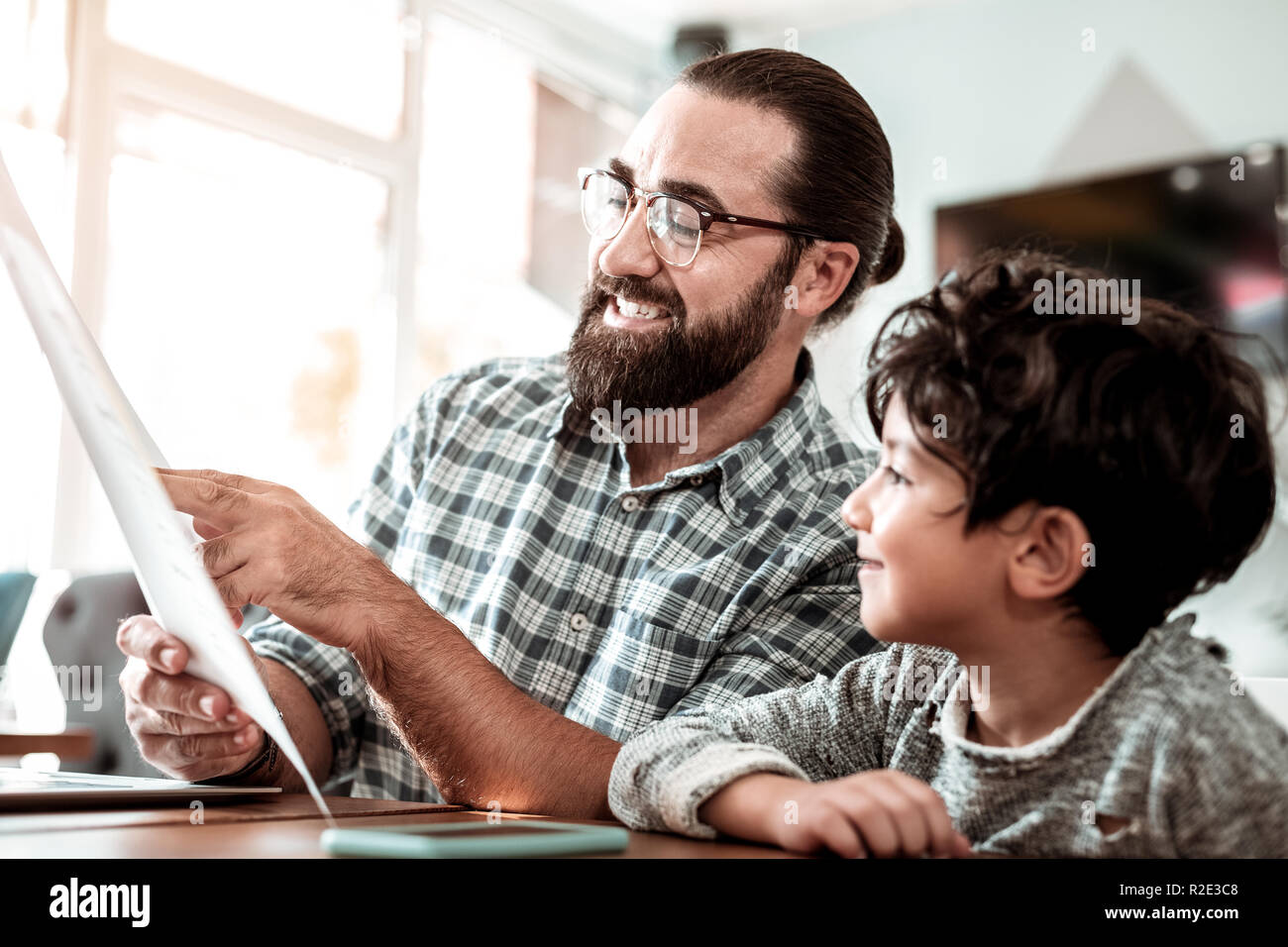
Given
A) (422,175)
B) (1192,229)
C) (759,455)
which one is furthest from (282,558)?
(1192,229)

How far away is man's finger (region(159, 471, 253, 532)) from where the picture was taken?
0.85 m

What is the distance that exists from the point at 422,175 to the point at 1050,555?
404cm

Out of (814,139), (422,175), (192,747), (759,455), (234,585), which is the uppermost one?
(422,175)

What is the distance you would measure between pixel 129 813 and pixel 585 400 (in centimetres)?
77

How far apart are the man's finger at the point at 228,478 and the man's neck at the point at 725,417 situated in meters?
0.54

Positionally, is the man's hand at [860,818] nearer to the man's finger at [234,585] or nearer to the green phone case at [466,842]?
the green phone case at [466,842]

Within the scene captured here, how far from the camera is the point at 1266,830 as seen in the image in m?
0.57

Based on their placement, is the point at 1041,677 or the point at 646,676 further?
the point at 646,676

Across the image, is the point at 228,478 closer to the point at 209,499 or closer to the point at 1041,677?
the point at 209,499

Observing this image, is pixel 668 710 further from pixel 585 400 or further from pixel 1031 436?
pixel 1031 436

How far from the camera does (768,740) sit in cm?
85

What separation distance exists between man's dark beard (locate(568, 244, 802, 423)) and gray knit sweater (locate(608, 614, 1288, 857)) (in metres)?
0.61
